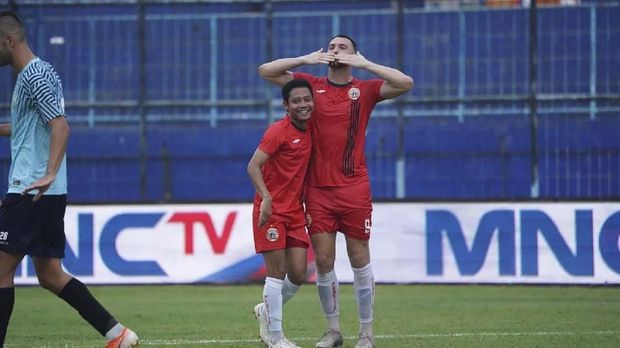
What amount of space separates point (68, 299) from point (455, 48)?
10937mm

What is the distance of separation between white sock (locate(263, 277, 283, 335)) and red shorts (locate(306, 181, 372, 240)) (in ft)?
1.94

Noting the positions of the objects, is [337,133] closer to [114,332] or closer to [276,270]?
[276,270]

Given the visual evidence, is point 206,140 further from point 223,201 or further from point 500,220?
point 500,220

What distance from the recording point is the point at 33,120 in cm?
813

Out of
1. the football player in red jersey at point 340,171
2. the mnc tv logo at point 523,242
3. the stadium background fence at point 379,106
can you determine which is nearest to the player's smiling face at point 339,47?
the football player in red jersey at point 340,171

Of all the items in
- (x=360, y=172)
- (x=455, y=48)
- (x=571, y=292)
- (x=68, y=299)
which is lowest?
(x=571, y=292)

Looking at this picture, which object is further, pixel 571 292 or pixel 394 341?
pixel 571 292

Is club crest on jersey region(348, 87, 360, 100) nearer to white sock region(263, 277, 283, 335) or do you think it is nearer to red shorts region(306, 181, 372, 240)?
red shorts region(306, 181, 372, 240)

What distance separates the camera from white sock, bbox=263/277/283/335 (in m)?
8.97

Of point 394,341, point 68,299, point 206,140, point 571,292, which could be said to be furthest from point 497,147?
point 68,299

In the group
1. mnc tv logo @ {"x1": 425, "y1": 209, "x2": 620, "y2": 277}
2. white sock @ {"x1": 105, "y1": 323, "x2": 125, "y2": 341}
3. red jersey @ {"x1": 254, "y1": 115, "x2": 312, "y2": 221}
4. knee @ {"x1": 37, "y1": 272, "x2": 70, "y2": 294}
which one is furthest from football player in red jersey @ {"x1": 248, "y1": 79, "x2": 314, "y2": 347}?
mnc tv logo @ {"x1": 425, "y1": 209, "x2": 620, "y2": 277}

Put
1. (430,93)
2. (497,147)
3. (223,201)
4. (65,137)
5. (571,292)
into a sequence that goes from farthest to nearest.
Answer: (430,93) → (497,147) → (223,201) → (571,292) → (65,137)

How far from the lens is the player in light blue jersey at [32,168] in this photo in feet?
26.3

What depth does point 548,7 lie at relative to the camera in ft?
57.2
